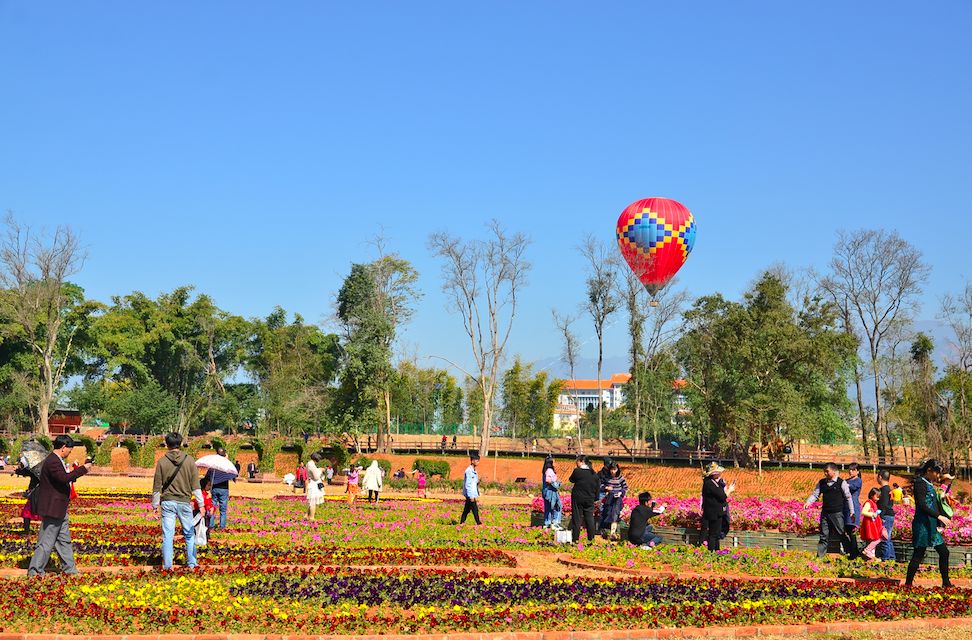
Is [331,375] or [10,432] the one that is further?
[331,375]

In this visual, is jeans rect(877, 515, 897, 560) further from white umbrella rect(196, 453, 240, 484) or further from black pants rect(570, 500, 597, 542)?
white umbrella rect(196, 453, 240, 484)

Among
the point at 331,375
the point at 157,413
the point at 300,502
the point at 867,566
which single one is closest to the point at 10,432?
the point at 157,413

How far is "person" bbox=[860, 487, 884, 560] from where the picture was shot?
53.5ft

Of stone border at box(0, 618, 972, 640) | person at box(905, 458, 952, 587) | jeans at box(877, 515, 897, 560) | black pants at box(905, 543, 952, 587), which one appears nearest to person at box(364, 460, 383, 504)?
jeans at box(877, 515, 897, 560)

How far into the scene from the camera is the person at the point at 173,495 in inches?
524

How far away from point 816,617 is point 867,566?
5.34m

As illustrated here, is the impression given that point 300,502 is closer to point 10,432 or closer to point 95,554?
point 95,554

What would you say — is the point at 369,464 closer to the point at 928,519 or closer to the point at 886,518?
the point at 886,518

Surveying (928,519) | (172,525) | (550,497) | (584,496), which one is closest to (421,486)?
(550,497)

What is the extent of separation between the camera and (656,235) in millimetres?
46250

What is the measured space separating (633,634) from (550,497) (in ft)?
35.0

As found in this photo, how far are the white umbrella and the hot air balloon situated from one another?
30961 millimetres

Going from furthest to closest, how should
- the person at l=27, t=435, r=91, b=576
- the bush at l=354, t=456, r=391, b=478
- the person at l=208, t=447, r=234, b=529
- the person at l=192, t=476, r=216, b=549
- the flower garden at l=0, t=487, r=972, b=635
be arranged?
the bush at l=354, t=456, r=391, b=478 < the person at l=208, t=447, r=234, b=529 < the person at l=192, t=476, r=216, b=549 < the person at l=27, t=435, r=91, b=576 < the flower garden at l=0, t=487, r=972, b=635

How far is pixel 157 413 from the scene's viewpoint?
3076 inches
